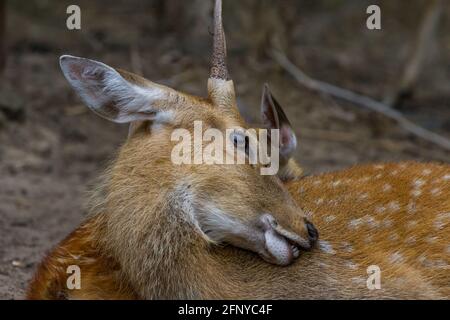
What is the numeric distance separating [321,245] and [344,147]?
16.8 ft

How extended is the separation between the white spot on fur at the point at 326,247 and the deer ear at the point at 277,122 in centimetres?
155

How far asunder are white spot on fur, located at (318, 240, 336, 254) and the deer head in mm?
141

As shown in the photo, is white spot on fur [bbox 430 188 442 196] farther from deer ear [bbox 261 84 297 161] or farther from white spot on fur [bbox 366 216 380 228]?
deer ear [bbox 261 84 297 161]

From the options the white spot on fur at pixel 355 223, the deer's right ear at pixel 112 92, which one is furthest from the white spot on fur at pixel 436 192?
the deer's right ear at pixel 112 92

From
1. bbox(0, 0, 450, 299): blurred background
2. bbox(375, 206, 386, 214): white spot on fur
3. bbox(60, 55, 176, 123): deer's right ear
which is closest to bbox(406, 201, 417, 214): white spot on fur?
bbox(375, 206, 386, 214): white spot on fur

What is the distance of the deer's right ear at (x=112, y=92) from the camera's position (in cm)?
475

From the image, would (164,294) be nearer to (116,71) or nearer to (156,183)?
(156,183)

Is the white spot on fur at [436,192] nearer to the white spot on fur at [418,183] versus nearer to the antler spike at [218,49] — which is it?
the white spot on fur at [418,183]

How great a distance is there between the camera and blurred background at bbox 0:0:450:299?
28.6 feet

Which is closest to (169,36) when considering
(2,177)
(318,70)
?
(318,70)

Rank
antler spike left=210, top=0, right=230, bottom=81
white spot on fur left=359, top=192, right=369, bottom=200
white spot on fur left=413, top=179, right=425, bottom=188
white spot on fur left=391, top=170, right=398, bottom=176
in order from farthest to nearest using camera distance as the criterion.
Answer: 1. white spot on fur left=391, top=170, right=398, bottom=176
2. white spot on fur left=413, top=179, right=425, bottom=188
3. white spot on fur left=359, top=192, right=369, bottom=200
4. antler spike left=210, top=0, right=230, bottom=81

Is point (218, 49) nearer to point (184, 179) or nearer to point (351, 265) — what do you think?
point (184, 179)

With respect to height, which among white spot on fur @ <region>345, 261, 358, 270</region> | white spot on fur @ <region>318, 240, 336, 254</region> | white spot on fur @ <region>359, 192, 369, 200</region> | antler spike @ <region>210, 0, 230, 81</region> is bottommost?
white spot on fur @ <region>345, 261, 358, 270</region>

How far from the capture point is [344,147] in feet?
32.4
